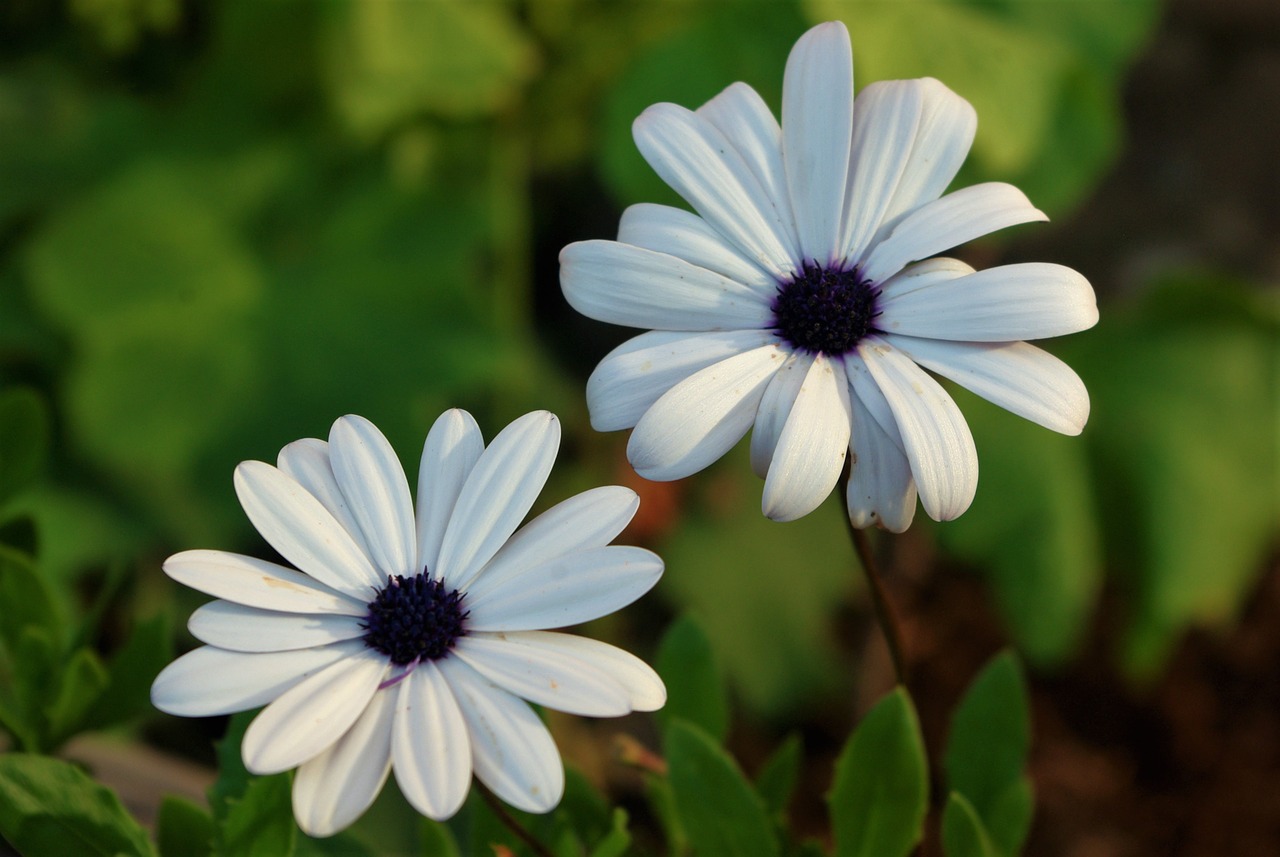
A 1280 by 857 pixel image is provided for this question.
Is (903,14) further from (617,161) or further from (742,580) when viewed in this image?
(742,580)

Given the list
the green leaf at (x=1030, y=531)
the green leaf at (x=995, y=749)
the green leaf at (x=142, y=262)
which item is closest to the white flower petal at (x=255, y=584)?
the green leaf at (x=995, y=749)

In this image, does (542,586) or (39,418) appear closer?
(542,586)

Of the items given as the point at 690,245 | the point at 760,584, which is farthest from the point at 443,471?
the point at 760,584

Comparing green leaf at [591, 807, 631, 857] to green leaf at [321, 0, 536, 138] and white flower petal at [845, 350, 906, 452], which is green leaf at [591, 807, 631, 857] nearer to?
white flower petal at [845, 350, 906, 452]

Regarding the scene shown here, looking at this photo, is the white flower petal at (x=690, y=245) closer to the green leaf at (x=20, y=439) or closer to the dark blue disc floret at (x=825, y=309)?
the dark blue disc floret at (x=825, y=309)

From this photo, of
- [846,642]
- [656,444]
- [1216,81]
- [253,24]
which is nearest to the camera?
[656,444]

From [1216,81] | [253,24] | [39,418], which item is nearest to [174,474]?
[253,24]
